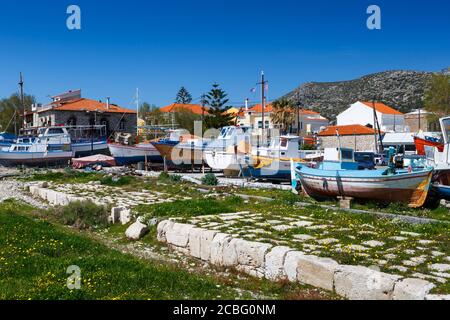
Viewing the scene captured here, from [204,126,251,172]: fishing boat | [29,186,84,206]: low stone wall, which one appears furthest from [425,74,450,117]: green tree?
[29,186,84,206]: low stone wall

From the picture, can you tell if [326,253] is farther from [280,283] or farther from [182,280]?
[182,280]

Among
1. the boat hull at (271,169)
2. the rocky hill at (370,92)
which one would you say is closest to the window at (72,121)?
the boat hull at (271,169)

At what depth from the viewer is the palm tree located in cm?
6159

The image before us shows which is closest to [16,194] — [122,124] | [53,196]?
[53,196]

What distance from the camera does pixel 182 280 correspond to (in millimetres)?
6316

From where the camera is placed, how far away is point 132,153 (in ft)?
125

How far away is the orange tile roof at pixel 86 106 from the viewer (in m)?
61.2

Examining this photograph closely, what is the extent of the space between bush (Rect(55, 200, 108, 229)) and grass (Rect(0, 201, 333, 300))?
3876mm

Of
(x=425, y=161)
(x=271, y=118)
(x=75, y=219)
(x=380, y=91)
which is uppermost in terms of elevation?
(x=380, y=91)

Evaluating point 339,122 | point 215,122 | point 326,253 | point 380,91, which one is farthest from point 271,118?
point 380,91

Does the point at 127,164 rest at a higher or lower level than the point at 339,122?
lower

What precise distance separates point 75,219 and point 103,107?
5470 cm
